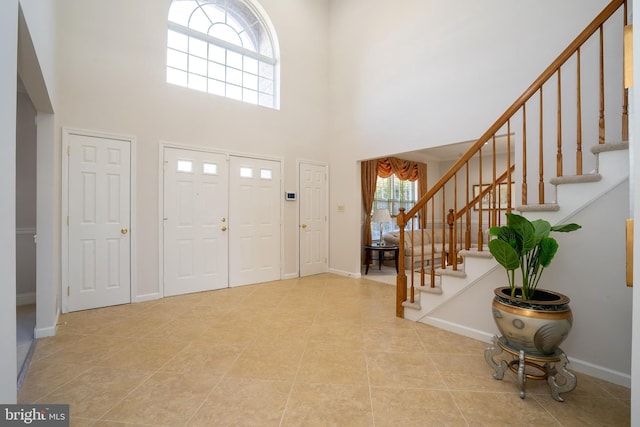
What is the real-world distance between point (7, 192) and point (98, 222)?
2.75 metres

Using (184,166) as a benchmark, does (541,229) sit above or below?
below

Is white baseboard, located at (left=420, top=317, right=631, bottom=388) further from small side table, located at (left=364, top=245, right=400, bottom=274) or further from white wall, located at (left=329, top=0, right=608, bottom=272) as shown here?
small side table, located at (left=364, top=245, right=400, bottom=274)

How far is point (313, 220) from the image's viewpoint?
18.3 ft

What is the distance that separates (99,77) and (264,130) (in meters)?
2.26

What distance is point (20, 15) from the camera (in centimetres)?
151

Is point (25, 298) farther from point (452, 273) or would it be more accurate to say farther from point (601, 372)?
point (601, 372)

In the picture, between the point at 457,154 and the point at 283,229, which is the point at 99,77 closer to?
the point at 283,229

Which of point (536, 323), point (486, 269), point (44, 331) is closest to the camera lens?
point (536, 323)

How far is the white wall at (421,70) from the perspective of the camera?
10.8ft

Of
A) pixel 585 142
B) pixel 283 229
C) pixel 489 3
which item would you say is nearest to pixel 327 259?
pixel 283 229

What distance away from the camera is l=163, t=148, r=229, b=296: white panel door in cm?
407

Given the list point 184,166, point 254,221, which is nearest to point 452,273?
point 254,221

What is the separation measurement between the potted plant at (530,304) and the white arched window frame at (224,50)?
4.34 meters

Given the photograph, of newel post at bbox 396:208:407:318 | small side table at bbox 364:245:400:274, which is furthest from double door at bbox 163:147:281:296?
newel post at bbox 396:208:407:318
